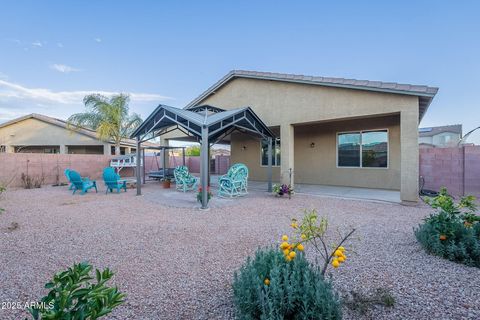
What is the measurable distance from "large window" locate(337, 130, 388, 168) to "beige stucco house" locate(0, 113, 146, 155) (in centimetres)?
1819

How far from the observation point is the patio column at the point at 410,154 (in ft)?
22.1

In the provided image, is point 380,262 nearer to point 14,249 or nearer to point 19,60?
point 14,249

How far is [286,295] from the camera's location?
75.5 inches

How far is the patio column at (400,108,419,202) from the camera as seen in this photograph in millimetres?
6723

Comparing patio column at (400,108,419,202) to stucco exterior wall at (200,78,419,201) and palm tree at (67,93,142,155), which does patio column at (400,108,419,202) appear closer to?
stucco exterior wall at (200,78,419,201)

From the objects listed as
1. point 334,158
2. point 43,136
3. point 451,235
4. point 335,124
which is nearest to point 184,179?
point 334,158

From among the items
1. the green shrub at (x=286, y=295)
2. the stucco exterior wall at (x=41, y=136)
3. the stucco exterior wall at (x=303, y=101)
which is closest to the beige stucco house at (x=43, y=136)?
the stucco exterior wall at (x=41, y=136)

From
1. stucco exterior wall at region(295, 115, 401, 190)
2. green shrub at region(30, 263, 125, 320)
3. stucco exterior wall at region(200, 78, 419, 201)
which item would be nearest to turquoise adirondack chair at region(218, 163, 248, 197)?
stucco exterior wall at region(200, 78, 419, 201)

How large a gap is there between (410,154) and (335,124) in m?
4.19

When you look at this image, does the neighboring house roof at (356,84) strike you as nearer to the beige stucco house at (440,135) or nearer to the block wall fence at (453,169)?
the block wall fence at (453,169)

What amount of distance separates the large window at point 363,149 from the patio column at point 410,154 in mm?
2847

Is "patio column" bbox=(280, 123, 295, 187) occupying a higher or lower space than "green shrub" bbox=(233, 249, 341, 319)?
higher

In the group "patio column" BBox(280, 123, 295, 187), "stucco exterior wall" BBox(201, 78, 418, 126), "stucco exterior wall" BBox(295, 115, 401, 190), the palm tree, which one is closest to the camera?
"stucco exterior wall" BBox(201, 78, 418, 126)

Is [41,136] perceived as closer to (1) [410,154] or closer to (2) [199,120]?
(2) [199,120]
